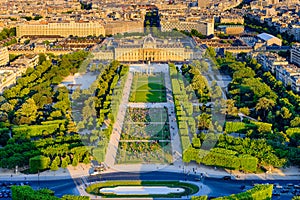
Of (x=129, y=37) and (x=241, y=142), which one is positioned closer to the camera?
(x=241, y=142)

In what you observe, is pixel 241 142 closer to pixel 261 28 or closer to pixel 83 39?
pixel 83 39

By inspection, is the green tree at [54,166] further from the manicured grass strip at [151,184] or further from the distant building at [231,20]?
the distant building at [231,20]

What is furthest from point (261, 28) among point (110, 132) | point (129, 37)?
point (110, 132)

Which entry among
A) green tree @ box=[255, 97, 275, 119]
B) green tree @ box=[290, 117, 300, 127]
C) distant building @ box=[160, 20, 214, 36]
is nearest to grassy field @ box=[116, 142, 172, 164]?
green tree @ box=[290, 117, 300, 127]

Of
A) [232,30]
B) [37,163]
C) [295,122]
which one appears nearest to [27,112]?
[37,163]

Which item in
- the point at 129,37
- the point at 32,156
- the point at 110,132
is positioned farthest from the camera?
the point at 129,37

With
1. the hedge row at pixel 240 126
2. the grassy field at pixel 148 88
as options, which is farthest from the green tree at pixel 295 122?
the grassy field at pixel 148 88

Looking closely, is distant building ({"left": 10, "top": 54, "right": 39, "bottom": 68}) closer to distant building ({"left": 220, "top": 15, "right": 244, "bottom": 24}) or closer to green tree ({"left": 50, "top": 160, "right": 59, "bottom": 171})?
green tree ({"left": 50, "top": 160, "right": 59, "bottom": 171})

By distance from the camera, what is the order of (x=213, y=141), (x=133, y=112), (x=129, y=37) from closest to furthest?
(x=213, y=141) → (x=133, y=112) → (x=129, y=37)
